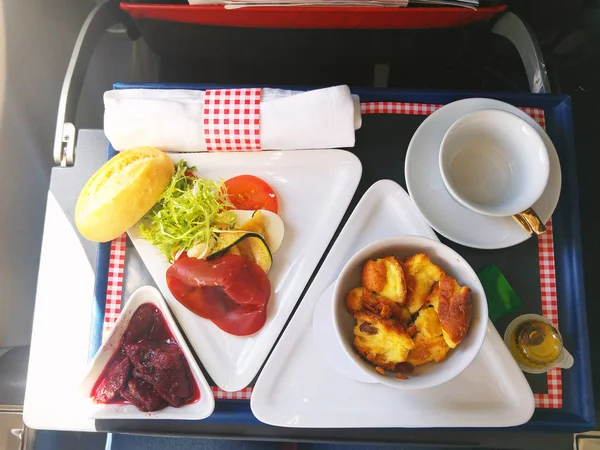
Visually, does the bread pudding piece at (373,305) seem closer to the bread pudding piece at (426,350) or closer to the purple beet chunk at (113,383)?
the bread pudding piece at (426,350)

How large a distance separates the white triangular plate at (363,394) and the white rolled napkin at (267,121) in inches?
11.7

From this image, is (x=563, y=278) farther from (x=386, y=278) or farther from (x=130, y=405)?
(x=130, y=405)

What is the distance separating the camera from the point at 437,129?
1009mm

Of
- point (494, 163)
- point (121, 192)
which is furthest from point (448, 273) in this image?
point (121, 192)

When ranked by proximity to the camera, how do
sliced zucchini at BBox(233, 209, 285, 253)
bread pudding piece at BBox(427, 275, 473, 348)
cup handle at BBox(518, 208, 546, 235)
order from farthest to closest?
sliced zucchini at BBox(233, 209, 285, 253) → cup handle at BBox(518, 208, 546, 235) → bread pudding piece at BBox(427, 275, 473, 348)

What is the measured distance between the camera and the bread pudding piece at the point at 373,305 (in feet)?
2.74

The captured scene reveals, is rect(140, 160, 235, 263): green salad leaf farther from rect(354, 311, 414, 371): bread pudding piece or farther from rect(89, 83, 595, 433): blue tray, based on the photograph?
rect(354, 311, 414, 371): bread pudding piece

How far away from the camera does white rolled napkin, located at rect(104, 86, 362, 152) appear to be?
1009mm

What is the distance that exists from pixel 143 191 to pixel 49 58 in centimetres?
77

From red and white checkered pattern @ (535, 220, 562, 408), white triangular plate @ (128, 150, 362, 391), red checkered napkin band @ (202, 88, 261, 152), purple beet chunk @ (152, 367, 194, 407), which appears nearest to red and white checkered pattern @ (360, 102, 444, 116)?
white triangular plate @ (128, 150, 362, 391)

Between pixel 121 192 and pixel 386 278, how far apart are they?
1.72 ft

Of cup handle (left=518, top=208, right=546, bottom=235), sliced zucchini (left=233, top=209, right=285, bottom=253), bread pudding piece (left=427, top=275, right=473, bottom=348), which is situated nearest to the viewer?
bread pudding piece (left=427, top=275, right=473, bottom=348)

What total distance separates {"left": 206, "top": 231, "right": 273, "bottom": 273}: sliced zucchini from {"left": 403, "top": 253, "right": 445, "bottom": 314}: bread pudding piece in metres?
0.28

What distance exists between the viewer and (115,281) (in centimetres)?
104
